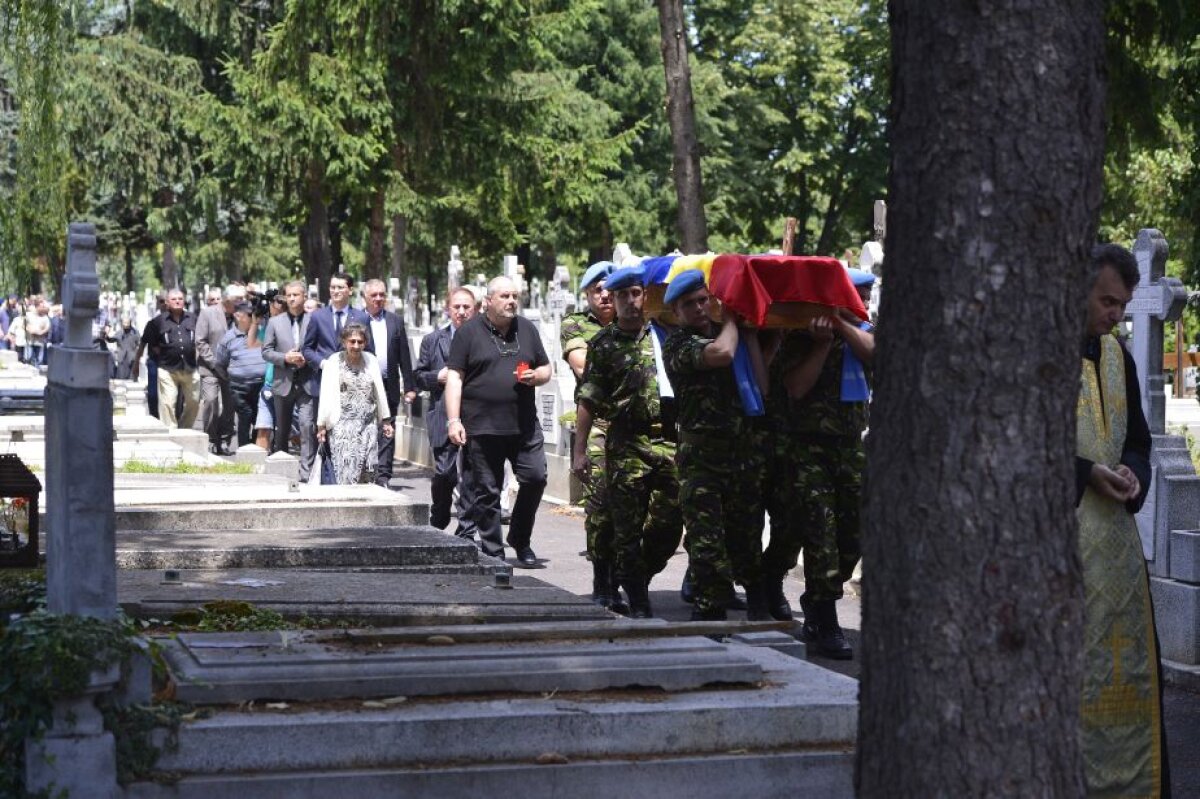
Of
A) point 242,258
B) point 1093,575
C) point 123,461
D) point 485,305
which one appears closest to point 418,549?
point 485,305

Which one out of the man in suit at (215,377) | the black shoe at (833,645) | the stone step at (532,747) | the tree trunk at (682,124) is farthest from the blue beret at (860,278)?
the man in suit at (215,377)

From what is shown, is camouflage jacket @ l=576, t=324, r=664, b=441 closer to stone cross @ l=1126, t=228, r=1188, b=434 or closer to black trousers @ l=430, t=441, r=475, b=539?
stone cross @ l=1126, t=228, r=1188, b=434

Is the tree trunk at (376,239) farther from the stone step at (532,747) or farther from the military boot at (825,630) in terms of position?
the stone step at (532,747)

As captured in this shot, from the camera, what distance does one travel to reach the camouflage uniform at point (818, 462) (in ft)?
32.4

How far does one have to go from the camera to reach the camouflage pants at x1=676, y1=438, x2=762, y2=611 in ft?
31.6

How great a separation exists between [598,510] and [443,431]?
4.03 m

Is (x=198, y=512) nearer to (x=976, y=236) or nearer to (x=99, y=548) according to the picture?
(x=99, y=548)

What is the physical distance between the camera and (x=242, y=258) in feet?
204

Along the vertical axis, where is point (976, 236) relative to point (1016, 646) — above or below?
above

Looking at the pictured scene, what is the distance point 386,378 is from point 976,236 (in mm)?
14044

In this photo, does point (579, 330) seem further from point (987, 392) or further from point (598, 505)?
point (987, 392)

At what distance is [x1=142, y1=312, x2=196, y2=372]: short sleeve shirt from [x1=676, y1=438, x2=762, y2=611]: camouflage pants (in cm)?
1670

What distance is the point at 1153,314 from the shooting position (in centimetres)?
990

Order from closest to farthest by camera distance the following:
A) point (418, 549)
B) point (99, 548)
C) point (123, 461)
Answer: point (99, 548)
point (418, 549)
point (123, 461)
